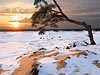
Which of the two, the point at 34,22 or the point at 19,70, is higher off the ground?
the point at 34,22

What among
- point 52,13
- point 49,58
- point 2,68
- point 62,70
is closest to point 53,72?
point 62,70

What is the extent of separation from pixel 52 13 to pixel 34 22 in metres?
2.01

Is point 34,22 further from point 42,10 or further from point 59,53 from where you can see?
point 59,53

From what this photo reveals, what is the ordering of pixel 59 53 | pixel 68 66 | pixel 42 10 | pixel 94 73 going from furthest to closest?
pixel 42 10 < pixel 59 53 < pixel 68 66 < pixel 94 73

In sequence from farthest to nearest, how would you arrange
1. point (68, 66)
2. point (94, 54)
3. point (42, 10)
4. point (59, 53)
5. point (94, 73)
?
point (42, 10) → point (59, 53) → point (94, 54) → point (68, 66) → point (94, 73)

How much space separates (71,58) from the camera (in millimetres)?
16016

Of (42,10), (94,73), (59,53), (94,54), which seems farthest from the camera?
(42,10)

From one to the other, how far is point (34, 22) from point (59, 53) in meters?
7.62

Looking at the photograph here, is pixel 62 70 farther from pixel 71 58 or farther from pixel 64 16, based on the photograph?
pixel 64 16

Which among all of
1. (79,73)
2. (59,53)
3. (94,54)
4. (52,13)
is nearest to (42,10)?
(52,13)

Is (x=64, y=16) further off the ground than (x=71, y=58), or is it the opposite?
(x=64, y=16)

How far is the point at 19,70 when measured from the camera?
17.5 m

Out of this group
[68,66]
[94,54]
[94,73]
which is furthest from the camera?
[94,54]

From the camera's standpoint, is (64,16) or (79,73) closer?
→ (79,73)
